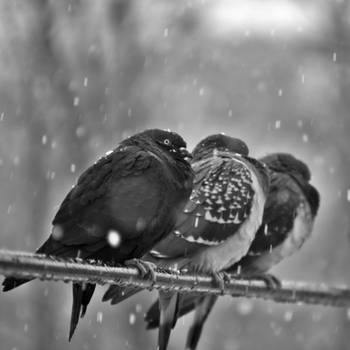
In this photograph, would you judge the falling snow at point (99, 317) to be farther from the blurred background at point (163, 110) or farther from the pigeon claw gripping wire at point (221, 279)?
the pigeon claw gripping wire at point (221, 279)

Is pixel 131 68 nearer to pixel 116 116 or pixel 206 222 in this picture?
pixel 116 116

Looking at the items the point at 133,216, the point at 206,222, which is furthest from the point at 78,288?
the point at 206,222

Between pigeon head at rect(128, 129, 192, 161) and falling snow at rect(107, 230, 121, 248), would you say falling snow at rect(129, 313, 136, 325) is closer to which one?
pigeon head at rect(128, 129, 192, 161)

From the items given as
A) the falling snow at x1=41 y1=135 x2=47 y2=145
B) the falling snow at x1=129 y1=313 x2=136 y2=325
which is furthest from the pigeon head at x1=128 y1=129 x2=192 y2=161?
the falling snow at x1=129 y1=313 x2=136 y2=325

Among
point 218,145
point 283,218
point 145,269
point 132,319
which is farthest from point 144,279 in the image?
point 132,319

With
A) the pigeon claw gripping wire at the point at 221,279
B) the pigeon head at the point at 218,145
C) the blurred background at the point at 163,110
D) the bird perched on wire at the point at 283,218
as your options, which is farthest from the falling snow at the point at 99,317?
the pigeon claw gripping wire at the point at 221,279
